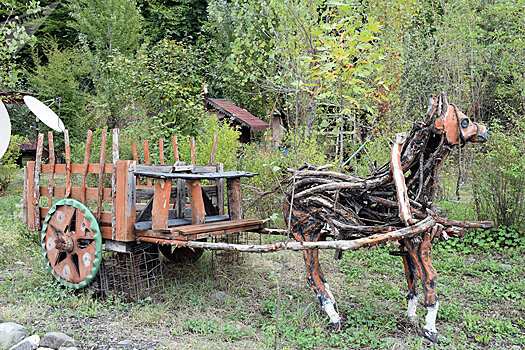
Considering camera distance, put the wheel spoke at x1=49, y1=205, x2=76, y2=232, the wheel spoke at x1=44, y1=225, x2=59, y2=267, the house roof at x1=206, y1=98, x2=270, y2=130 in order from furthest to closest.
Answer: the house roof at x1=206, y1=98, x2=270, y2=130
the wheel spoke at x1=44, y1=225, x2=59, y2=267
the wheel spoke at x1=49, y1=205, x2=76, y2=232

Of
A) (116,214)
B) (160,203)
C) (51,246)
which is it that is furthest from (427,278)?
(51,246)

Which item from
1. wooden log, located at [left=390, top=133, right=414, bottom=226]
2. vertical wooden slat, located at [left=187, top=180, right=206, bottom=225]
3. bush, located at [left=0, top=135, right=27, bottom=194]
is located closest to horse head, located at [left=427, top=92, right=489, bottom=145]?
wooden log, located at [left=390, top=133, right=414, bottom=226]

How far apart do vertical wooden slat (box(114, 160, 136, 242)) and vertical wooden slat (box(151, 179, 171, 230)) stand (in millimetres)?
311

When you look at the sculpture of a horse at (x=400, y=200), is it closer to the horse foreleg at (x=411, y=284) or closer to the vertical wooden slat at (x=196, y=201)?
the horse foreleg at (x=411, y=284)

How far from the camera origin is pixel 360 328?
445 cm

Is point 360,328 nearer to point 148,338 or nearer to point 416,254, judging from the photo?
point 416,254

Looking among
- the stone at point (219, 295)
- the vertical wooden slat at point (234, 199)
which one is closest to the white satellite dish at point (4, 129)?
the vertical wooden slat at point (234, 199)

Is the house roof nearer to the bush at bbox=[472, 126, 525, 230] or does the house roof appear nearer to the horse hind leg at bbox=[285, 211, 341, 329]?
the bush at bbox=[472, 126, 525, 230]

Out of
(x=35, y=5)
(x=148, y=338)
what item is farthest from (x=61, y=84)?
(x=148, y=338)

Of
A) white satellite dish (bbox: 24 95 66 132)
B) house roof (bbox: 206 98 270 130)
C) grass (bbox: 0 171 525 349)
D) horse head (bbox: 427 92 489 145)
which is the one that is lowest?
grass (bbox: 0 171 525 349)

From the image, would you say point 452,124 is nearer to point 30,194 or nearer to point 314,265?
point 314,265

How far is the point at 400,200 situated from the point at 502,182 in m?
4.43

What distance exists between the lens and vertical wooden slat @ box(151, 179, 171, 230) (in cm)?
459

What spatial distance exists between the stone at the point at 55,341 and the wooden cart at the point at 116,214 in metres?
0.98
